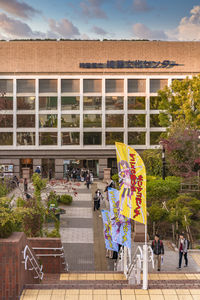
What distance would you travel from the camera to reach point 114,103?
45938mm

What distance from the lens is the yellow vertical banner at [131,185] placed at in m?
9.66

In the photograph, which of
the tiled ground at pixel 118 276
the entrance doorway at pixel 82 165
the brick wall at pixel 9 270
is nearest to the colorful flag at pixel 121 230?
the tiled ground at pixel 118 276

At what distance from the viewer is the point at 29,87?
45.6 meters

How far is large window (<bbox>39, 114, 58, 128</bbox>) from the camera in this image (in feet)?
150

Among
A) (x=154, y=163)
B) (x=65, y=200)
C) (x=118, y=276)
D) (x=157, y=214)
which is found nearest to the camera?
(x=118, y=276)

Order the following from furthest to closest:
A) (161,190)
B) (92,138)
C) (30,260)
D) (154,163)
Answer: (92,138), (154,163), (161,190), (30,260)

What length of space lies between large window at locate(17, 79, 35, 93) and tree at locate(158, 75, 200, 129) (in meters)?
16.3

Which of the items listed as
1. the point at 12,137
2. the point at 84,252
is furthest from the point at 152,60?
the point at 84,252

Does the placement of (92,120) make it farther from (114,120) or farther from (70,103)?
(70,103)

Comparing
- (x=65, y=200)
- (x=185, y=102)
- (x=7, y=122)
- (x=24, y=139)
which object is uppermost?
(x=185, y=102)

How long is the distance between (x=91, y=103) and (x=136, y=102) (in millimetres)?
5670

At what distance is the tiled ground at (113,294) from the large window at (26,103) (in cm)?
3834

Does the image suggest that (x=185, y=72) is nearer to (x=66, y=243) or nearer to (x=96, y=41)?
(x=96, y=41)

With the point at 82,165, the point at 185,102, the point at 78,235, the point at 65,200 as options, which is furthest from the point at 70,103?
the point at 78,235
